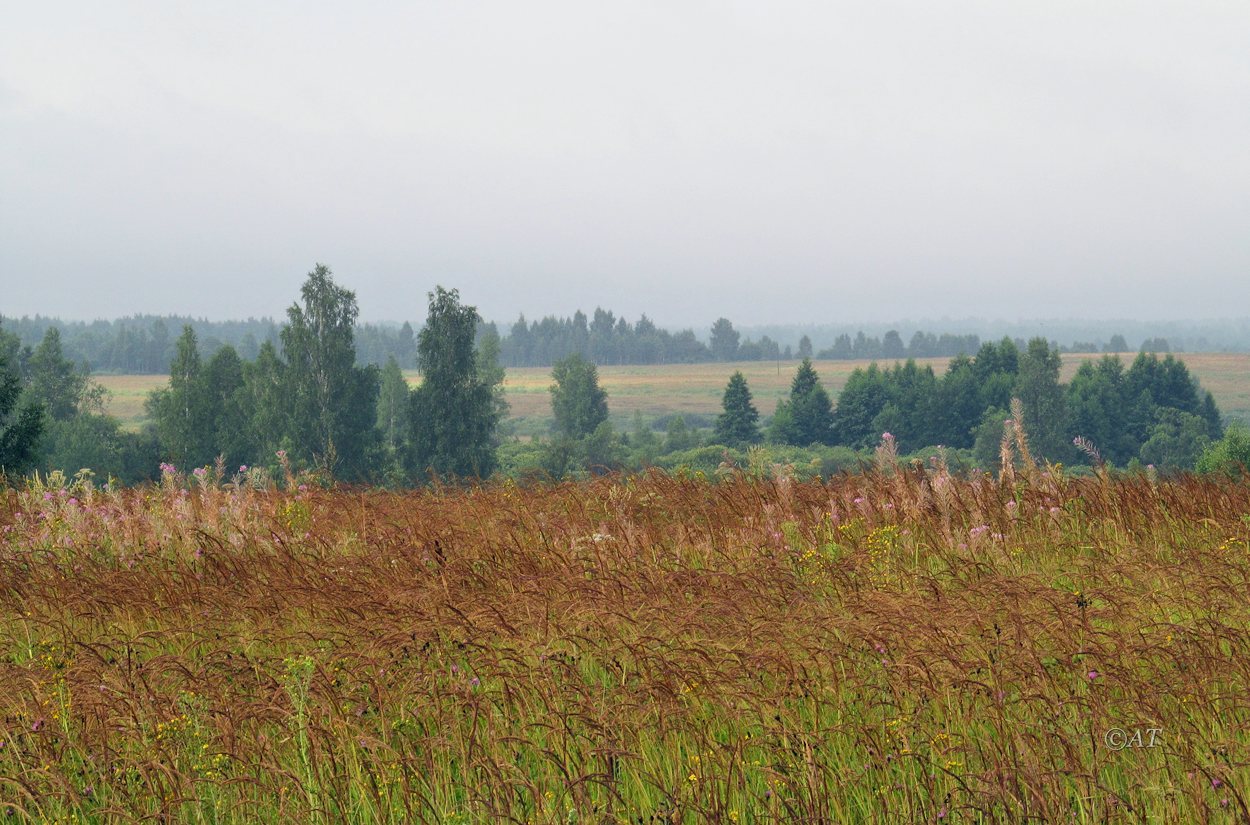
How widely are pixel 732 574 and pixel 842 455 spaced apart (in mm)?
100473

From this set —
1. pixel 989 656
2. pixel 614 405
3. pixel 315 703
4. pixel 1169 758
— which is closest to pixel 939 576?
pixel 989 656

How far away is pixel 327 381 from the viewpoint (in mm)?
63219

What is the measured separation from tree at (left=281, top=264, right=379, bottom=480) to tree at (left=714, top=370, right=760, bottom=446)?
169 ft

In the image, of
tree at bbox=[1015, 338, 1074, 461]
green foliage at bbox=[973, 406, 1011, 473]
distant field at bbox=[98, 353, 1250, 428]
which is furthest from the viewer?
distant field at bbox=[98, 353, 1250, 428]

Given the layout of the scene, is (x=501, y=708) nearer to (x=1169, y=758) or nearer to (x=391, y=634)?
(x=391, y=634)

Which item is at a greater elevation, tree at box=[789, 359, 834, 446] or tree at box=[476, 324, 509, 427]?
tree at box=[476, 324, 509, 427]

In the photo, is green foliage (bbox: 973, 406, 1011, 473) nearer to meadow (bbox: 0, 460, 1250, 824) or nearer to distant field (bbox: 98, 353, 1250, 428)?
distant field (bbox: 98, 353, 1250, 428)

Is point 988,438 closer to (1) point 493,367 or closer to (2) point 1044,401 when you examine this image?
(2) point 1044,401

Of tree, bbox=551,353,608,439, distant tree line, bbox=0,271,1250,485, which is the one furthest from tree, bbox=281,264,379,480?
tree, bbox=551,353,608,439

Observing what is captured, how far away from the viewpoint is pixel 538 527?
730cm

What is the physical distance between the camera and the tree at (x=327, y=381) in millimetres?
62281

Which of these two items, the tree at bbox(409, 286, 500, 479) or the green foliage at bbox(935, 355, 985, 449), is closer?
the tree at bbox(409, 286, 500, 479)

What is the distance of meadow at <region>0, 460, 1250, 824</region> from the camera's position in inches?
127

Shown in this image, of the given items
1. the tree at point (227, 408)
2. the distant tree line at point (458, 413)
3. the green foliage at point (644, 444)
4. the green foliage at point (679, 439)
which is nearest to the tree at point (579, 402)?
the distant tree line at point (458, 413)
